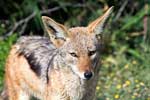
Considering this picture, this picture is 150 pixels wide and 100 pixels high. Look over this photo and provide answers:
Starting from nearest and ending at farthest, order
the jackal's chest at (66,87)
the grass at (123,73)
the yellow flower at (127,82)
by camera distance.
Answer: the jackal's chest at (66,87) → the grass at (123,73) → the yellow flower at (127,82)

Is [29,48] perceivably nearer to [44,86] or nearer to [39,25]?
[44,86]

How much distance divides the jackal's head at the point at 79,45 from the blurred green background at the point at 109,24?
4.10 meters

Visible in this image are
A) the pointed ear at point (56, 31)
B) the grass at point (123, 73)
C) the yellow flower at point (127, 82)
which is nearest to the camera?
the pointed ear at point (56, 31)

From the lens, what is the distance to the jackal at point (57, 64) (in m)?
7.86

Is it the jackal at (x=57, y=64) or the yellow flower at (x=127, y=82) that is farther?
the yellow flower at (x=127, y=82)

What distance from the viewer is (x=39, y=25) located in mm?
13852

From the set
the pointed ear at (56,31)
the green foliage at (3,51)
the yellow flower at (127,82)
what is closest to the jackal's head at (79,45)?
the pointed ear at (56,31)

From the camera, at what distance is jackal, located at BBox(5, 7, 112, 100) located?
7.86 m

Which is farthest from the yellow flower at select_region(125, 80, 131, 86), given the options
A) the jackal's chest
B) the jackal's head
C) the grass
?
the jackal's head

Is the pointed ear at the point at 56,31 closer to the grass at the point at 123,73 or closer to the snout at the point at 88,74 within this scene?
the snout at the point at 88,74

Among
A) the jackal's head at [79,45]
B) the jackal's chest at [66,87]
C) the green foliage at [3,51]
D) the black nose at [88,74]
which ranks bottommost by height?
the green foliage at [3,51]

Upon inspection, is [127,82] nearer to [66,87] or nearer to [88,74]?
[66,87]

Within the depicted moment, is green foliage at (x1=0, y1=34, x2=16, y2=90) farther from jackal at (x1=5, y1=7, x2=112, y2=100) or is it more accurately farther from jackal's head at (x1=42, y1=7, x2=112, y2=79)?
jackal's head at (x1=42, y1=7, x2=112, y2=79)

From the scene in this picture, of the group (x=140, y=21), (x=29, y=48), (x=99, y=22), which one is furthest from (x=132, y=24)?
(x=99, y=22)
